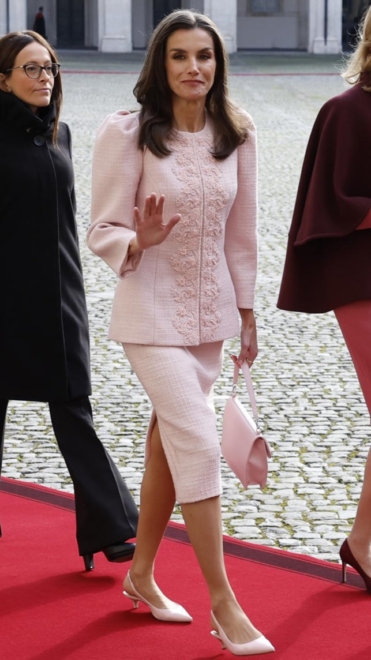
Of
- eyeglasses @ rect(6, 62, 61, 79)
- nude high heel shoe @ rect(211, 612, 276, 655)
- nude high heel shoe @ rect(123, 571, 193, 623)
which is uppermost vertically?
eyeglasses @ rect(6, 62, 61, 79)

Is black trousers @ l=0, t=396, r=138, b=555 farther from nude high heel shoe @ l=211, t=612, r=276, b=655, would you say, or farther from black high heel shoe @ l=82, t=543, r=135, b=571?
nude high heel shoe @ l=211, t=612, r=276, b=655

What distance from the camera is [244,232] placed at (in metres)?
3.57

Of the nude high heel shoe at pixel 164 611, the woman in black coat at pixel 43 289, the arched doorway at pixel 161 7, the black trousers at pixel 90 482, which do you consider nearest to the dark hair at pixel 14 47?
the woman in black coat at pixel 43 289

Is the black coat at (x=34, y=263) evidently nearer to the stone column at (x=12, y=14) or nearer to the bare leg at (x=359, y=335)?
the bare leg at (x=359, y=335)

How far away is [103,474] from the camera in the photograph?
12.9 ft

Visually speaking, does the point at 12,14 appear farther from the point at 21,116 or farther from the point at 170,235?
the point at 170,235

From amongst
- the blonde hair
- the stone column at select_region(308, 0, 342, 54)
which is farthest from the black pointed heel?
the stone column at select_region(308, 0, 342, 54)

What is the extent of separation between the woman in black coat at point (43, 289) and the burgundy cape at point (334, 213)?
26.9 inches

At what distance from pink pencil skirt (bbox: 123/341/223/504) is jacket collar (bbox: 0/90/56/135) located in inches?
34.2

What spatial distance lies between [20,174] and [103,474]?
0.89 m

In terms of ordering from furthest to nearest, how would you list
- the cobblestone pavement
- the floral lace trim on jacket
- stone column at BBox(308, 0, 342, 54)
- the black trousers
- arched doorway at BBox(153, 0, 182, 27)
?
arched doorway at BBox(153, 0, 182, 27) < stone column at BBox(308, 0, 342, 54) < the cobblestone pavement < the black trousers < the floral lace trim on jacket

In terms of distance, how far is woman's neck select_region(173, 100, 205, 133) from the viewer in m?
3.43

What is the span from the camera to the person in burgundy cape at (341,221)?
3.53m

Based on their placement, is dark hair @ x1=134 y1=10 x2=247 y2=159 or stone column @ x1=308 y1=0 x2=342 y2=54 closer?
dark hair @ x1=134 y1=10 x2=247 y2=159
